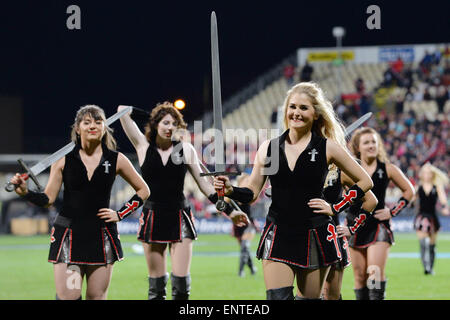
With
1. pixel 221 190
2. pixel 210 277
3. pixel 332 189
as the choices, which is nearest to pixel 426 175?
pixel 210 277

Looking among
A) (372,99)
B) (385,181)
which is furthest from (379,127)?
(385,181)

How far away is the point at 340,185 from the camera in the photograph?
7.73m

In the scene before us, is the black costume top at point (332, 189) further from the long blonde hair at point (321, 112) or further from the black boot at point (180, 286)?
the black boot at point (180, 286)

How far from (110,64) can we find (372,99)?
13.6 m

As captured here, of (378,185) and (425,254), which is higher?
(378,185)

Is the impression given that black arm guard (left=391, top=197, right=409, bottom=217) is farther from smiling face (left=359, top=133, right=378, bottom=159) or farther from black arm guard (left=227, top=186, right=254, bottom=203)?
black arm guard (left=227, top=186, right=254, bottom=203)

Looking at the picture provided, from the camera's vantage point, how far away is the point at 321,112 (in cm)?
588

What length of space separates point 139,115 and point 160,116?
271mm

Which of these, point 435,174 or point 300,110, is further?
point 435,174

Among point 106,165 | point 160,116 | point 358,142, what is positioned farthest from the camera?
point 358,142

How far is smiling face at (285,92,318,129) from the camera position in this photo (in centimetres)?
578

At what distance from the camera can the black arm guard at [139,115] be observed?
28.0 ft

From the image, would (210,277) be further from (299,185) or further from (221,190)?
(221,190)

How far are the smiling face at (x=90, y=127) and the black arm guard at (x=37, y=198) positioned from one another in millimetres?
658
